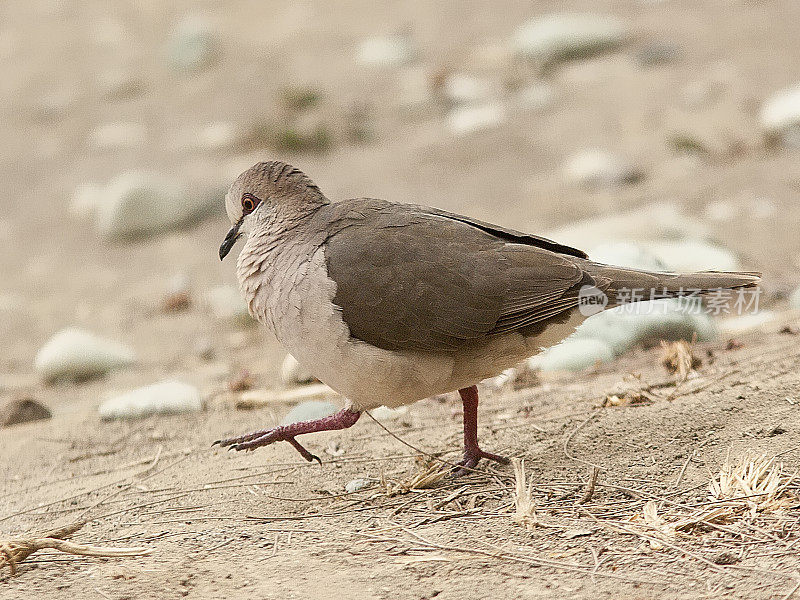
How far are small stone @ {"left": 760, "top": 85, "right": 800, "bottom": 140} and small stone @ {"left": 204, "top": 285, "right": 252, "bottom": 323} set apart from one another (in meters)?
4.30

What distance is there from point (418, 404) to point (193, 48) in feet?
25.0

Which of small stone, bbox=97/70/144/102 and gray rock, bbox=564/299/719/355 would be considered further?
small stone, bbox=97/70/144/102

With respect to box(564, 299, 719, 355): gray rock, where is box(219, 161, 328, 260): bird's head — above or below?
above

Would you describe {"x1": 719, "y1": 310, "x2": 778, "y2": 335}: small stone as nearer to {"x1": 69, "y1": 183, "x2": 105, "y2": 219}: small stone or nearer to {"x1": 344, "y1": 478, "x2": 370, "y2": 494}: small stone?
{"x1": 344, "y1": 478, "x2": 370, "y2": 494}: small stone

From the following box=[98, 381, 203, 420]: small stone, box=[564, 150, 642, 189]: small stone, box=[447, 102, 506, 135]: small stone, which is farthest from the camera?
box=[447, 102, 506, 135]: small stone

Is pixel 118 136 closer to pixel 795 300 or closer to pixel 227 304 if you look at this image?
pixel 227 304

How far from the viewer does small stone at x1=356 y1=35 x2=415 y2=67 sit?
1048 centimetres

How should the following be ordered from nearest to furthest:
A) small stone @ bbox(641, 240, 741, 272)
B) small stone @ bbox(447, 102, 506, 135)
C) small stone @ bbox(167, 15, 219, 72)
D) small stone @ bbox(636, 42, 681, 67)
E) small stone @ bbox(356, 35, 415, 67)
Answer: small stone @ bbox(641, 240, 741, 272) < small stone @ bbox(447, 102, 506, 135) < small stone @ bbox(636, 42, 681, 67) < small stone @ bbox(356, 35, 415, 67) < small stone @ bbox(167, 15, 219, 72)

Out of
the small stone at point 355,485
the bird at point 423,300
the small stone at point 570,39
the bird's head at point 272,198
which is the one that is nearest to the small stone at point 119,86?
the small stone at point 570,39

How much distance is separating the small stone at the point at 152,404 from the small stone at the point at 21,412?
0.32m

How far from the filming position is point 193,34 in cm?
1139

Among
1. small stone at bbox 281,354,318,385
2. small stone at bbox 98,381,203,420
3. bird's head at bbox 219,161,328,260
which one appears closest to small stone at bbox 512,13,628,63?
small stone at bbox 281,354,318,385

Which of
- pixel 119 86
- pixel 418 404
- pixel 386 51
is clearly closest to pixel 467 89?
pixel 386 51

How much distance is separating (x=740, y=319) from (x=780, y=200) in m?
2.11
